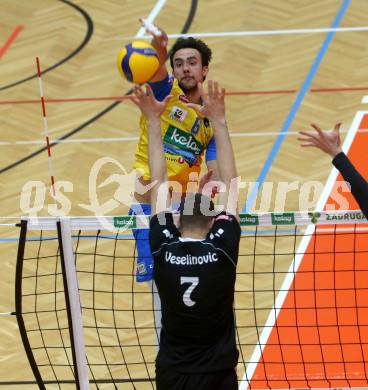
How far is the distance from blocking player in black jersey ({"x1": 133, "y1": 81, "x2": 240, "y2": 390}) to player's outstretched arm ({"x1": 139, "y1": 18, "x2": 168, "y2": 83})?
1617 millimetres

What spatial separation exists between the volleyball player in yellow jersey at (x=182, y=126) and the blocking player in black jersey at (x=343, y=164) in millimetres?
2354

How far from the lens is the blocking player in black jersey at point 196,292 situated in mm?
6855

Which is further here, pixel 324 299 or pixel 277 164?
pixel 277 164

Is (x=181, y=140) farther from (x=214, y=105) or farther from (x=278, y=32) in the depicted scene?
(x=278, y=32)

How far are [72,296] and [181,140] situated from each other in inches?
84.6

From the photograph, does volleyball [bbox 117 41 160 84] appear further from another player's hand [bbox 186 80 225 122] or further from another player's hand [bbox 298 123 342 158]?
another player's hand [bbox 298 123 342 158]

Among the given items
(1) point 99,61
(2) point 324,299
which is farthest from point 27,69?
(2) point 324,299

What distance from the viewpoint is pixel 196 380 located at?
6957 millimetres

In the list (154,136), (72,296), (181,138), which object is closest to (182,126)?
(181,138)

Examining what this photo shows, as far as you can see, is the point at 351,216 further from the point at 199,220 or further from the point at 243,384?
the point at 243,384

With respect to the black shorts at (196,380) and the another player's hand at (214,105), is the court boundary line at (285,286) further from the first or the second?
the another player's hand at (214,105)

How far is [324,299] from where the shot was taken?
11.8m

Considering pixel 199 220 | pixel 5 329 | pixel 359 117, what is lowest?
pixel 5 329

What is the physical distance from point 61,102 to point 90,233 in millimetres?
4104
